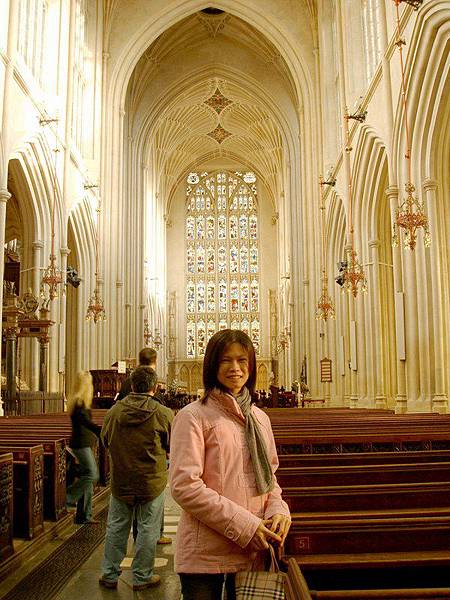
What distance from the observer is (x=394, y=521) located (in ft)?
8.02

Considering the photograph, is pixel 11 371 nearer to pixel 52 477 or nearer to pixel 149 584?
pixel 52 477

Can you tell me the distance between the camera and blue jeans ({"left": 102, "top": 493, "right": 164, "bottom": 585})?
3875 mm

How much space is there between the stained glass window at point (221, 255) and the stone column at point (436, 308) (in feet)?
97.7

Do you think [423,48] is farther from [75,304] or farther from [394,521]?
[75,304]

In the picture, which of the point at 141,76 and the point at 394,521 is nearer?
the point at 394,521

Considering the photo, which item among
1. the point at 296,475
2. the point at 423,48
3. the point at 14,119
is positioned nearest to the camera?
the point at 296,475

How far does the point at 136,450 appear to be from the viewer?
12.8ft

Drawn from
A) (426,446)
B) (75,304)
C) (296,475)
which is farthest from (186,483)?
(75,304)

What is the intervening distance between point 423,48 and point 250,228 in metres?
31.6

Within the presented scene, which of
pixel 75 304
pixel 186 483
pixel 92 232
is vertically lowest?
pixel 186 483

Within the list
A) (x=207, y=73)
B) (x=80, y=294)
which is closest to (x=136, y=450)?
(x=80, y=294)

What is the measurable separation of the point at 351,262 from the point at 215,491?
13027 mm

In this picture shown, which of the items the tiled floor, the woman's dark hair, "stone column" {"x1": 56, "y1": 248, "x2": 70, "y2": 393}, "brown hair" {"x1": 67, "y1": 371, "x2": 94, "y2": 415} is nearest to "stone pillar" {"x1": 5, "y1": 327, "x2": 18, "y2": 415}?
"stone column" {"x1": 56, "y1": 248, "x2": 70, "y2": 393}

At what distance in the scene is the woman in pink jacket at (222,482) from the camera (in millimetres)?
1979
